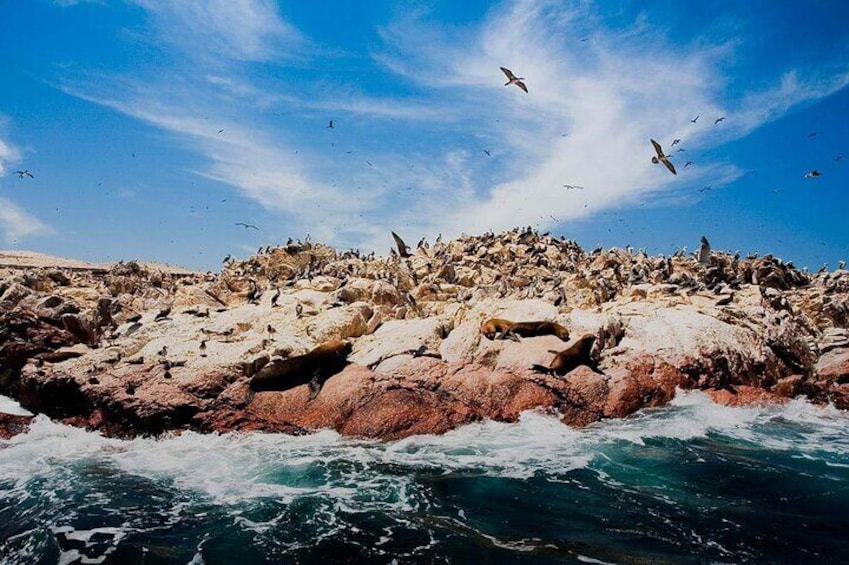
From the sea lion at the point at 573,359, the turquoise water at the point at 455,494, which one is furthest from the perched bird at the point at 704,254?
the sea lion at the point at 573,359

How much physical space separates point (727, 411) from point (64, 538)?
14.7 m

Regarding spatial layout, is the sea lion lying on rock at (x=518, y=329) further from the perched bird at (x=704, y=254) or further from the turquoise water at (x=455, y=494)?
the perched bird at (x=704, y=254)

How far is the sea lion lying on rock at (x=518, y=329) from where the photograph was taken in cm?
1452

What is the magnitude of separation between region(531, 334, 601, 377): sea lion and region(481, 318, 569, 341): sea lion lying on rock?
0.73m

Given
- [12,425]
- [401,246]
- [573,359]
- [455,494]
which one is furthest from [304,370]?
[401,246]

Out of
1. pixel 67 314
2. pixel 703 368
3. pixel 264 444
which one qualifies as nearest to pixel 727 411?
pixel 703 368

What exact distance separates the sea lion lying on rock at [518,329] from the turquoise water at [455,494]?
291 cm

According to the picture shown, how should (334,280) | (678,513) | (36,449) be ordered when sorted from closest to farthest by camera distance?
(678,513)
(36,449)
(334,280)

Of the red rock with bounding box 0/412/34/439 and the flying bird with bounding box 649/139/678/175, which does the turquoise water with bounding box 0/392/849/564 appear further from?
the flying bird with bounding box 649/139/678/175

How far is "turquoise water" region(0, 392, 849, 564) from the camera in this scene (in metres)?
6.73

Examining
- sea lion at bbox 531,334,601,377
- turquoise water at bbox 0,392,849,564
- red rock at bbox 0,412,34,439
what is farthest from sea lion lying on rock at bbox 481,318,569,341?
red rock at bbox 0,412,34,439

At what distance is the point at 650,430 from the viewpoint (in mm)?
11852

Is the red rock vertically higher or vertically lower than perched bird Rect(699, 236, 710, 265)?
lower

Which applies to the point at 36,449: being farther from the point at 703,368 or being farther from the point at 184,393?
the point at 703,368
